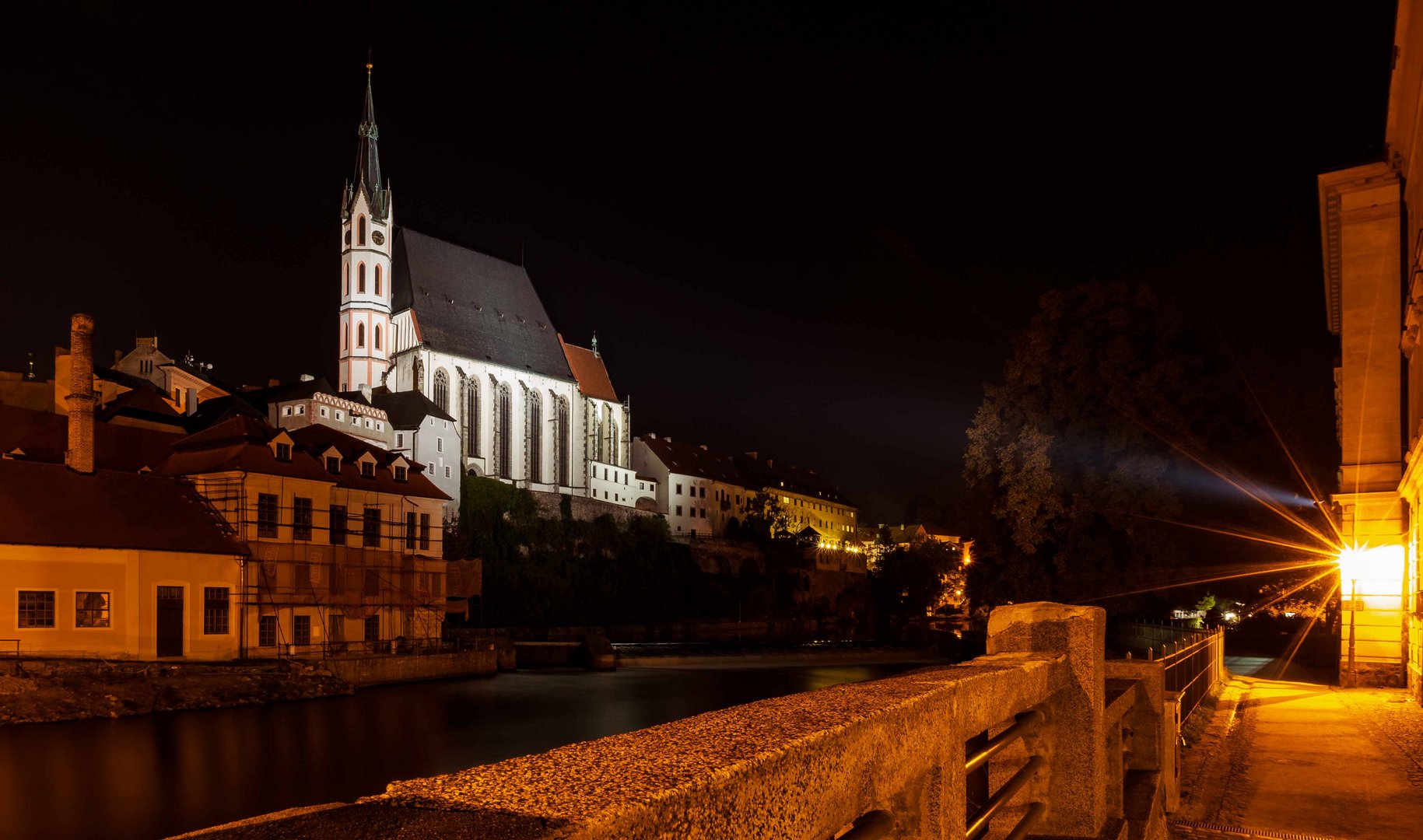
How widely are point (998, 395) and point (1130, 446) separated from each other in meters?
3.91

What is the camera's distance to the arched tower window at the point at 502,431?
8738 centimetres

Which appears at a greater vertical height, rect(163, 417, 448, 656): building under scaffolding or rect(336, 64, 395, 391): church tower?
rect(336, 64, 395, 391): church tower

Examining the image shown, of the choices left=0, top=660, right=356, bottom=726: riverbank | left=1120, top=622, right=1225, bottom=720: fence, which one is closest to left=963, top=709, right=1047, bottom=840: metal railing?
left=1120, top=622, right=1225, bottom=720: fence

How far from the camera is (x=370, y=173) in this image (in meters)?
90.7

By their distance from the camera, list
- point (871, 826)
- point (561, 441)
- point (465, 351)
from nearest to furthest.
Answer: point (871, 826) < point (465, 351) < point (561, 441)

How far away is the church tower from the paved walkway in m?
76.4

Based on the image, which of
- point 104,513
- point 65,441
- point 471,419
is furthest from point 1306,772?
point 471,419

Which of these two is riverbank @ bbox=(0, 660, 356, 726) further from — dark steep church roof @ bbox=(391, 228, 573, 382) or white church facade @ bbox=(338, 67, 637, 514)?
dark steep church roof @ bbox=(391, 228, 573, 382)

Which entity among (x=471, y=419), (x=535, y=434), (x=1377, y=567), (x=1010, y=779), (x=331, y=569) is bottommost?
(x=331, y=569)

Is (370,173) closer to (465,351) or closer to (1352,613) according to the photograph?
(465,351)

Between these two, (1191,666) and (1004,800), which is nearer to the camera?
(1004,800)

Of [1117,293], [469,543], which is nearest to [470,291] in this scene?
[469,543]

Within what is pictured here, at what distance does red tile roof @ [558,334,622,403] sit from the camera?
102312 millimetres

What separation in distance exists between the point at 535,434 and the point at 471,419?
22.1ft
